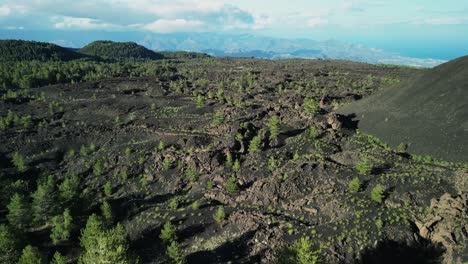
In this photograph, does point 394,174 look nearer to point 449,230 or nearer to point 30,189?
point 449,230

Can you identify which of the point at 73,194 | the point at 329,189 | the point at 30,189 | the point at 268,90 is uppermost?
the point at 268,90

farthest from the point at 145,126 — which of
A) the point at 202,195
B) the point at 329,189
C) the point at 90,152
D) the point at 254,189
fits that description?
the point at 329,189

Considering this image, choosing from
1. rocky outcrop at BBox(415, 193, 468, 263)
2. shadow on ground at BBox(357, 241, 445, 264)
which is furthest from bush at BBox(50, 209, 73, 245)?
rocky outcrop at BBox(415, 193, 468, 263)

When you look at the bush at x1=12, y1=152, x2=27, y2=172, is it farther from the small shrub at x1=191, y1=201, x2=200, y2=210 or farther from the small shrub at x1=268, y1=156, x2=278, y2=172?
the small shrub at x1=268, y1=156, x2=278, y2=172

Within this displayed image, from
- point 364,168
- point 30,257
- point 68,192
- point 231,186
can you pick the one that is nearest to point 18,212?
point 68,192

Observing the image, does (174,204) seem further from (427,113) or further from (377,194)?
(427,113)

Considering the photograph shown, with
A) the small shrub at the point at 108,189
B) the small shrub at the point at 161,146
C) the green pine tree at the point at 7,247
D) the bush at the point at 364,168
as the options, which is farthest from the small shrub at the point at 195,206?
the bush at the point at 364,168

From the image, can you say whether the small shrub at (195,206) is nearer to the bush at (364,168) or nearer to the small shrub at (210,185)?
the small shrub at (210,185)

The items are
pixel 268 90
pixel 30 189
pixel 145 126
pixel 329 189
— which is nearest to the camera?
pixel 329 189
